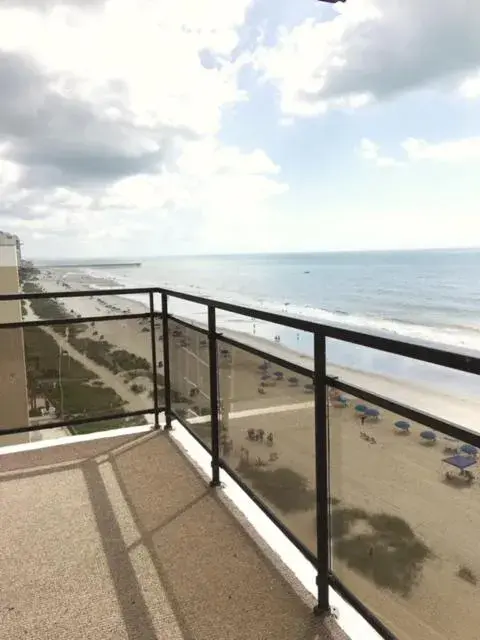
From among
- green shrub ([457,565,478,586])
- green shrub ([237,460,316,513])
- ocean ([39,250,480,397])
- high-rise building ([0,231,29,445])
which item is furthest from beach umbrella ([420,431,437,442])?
ocean ([39,250,480,397])

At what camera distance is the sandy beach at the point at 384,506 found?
125cm

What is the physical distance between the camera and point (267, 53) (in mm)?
10969

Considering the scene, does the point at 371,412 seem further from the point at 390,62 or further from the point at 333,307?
the point at 333,307

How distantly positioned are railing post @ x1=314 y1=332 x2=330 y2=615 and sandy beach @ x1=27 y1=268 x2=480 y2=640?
3cm

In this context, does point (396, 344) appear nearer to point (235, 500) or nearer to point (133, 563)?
point (133, 563)

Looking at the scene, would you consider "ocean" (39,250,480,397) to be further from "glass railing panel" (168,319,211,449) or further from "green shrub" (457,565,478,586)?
"green shrub" (457,565,478,586)

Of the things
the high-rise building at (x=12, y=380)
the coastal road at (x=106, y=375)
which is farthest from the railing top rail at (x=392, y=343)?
the high-rise building at (x=12, y=380)

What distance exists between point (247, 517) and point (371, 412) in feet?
4.02

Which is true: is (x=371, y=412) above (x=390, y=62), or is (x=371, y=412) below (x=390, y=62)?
below

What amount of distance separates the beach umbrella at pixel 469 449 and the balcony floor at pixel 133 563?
2.97 feet

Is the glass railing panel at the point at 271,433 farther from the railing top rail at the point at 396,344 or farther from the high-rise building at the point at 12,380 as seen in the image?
the high-rise building at the point at 12,380

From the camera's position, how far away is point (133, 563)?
6.85 ft

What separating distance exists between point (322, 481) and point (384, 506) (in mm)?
309

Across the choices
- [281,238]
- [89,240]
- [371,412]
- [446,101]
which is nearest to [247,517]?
[371,412]
